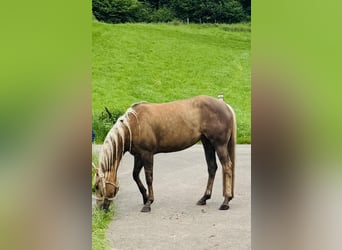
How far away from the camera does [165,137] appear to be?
6.73 feet

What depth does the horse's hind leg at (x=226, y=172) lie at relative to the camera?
205cm

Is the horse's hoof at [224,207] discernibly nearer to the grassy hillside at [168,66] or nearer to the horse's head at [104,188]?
the grassy hillside at [168,66]

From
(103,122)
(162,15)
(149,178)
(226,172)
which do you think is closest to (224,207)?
(226,172)

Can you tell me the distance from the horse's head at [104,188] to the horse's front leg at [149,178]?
15 cm

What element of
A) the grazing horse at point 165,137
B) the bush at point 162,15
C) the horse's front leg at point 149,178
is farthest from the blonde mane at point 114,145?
the bush at point 162,15

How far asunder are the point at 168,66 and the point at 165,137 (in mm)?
318

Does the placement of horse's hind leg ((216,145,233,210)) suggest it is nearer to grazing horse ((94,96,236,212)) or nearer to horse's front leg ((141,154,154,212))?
grazing horse ((94,96,236,212))

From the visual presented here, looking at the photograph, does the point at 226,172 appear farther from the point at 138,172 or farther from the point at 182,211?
the point at 138,172

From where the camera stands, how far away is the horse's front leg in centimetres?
204

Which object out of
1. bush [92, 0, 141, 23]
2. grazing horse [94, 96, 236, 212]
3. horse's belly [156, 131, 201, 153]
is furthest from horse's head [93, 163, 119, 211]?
bush [92, 0, 141, 23]
